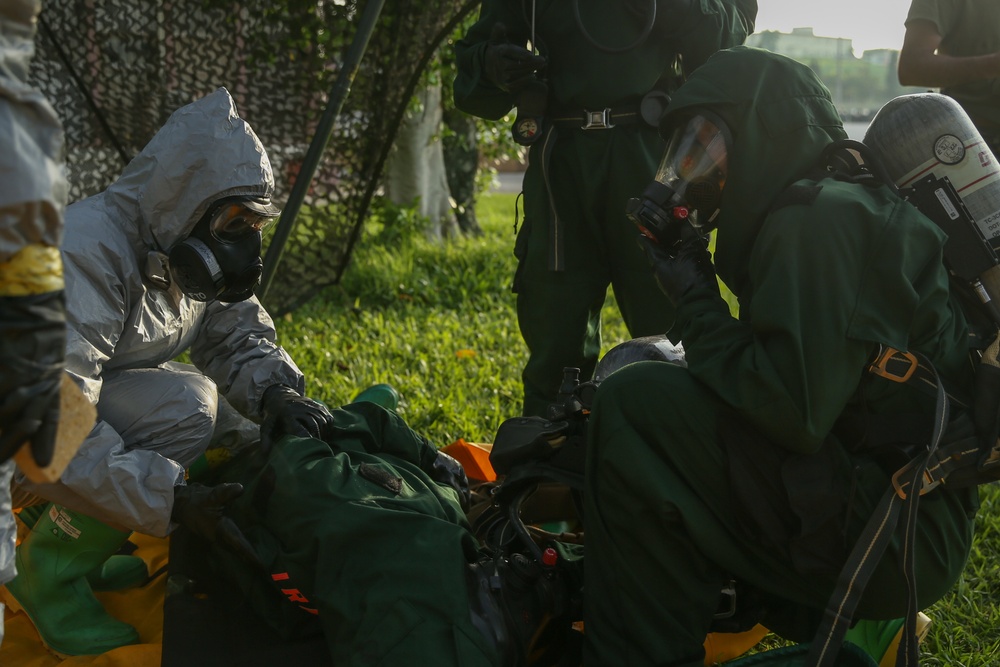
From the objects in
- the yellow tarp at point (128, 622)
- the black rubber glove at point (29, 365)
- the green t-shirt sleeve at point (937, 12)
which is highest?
the green t-shirt sleeve at point (937, 12)

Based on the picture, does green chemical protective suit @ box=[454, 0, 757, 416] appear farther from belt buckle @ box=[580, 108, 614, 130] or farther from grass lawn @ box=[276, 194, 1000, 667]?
grass lawn @ box=[276, 194, 1000, 667]

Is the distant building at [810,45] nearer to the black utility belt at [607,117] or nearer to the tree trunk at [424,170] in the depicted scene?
the tree trunk at [424,170]

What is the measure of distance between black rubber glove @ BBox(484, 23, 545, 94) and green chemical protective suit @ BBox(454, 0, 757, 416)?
0.34 ft

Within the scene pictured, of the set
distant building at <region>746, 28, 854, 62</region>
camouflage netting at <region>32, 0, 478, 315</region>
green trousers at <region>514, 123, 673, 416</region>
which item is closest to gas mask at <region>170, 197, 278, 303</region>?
green trousers at <region>514, 123, 673, 416</region>

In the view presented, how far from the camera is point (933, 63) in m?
3.73

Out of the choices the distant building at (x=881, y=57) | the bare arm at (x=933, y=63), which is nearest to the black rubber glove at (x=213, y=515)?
the bare arm at (x=933, y=63)

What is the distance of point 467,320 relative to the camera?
6.20 meters

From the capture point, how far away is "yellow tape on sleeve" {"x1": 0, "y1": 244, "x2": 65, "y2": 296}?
1.45 m

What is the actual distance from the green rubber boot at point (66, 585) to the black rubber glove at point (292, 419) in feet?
1.64

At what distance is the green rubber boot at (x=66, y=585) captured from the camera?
2.61m

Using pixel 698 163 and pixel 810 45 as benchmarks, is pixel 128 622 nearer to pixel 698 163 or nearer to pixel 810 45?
pixel 698 163

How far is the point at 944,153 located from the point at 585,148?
1.40 meters

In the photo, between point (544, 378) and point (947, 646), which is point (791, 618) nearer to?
point (947, 646)

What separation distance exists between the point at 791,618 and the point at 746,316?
2.67 feet
